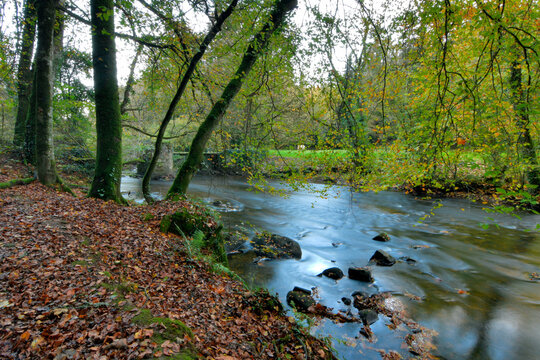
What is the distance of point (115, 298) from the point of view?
334 cm

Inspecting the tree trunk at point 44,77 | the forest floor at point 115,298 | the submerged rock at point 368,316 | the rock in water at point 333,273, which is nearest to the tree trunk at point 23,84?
the tree trunk at point 44,77

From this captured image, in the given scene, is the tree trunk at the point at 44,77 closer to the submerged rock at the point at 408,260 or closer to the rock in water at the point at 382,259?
the rock in water at the point at 382,259

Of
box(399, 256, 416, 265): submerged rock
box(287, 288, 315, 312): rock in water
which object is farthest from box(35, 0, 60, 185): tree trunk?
box(399, 256, 416, 265): submerged rock

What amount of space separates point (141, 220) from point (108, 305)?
4073 millimetres

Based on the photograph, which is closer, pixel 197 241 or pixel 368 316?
pixel 368 316

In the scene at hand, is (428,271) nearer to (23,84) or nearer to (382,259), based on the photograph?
(382,259)

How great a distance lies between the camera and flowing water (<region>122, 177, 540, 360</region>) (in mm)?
5133

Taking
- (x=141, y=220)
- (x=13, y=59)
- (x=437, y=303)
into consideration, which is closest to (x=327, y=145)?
(x=437, y=303)

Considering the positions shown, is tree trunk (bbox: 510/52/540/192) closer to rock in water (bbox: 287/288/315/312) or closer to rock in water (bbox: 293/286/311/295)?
rock in water (bbox: 287/288/315/312)

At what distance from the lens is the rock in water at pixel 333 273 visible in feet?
24.8

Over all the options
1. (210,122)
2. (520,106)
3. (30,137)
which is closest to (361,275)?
(520,106)

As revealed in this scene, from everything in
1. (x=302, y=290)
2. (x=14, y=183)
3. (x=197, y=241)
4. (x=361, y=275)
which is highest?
(x=14, y=183)

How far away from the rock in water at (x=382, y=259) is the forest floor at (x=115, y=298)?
4967 millimetres

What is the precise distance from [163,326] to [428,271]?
8002 mm
